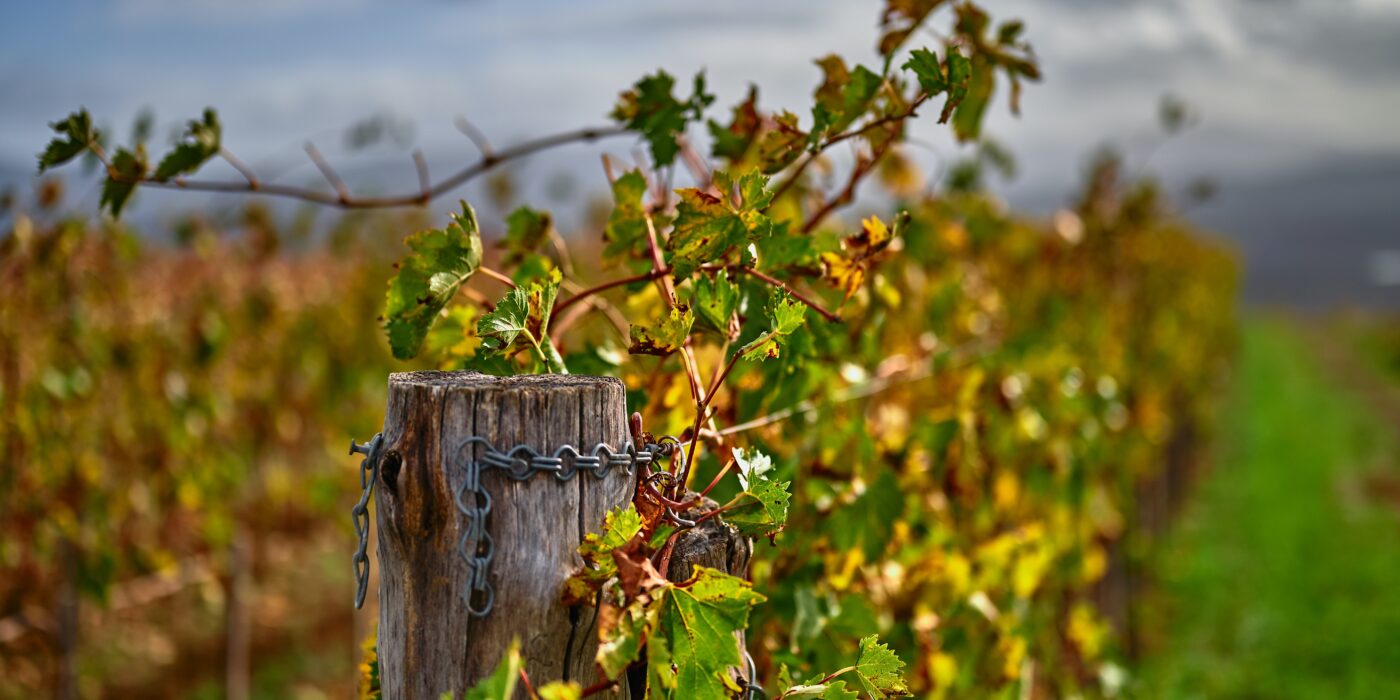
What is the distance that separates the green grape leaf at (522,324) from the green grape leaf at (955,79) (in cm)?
58

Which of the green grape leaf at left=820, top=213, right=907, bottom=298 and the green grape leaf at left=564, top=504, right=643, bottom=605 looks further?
the green grape leaf at left=820, top=213, right=907, bottom=298

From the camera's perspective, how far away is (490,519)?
114cm

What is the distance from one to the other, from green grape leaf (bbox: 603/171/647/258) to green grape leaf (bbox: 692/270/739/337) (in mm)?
276

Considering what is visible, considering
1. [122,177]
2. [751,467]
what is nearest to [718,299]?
[751,467]

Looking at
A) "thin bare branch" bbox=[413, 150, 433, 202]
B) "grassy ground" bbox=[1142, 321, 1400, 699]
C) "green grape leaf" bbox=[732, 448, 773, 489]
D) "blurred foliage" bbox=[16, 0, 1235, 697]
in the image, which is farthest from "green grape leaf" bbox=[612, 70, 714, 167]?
"grassy ground" bbox=[1142, 321, 1400, 699]

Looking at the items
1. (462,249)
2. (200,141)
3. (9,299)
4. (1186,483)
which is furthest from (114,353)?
(1186,483)

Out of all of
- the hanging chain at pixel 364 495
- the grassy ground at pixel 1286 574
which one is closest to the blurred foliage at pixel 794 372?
the hanging chain at pixel 364 495

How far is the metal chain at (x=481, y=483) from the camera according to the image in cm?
112

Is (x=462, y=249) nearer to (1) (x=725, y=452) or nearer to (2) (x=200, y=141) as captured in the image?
(1) (x=725, y=452)

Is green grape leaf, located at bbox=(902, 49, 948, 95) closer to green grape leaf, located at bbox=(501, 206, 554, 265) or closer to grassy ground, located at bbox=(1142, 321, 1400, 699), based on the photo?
green grape leaf, located at bbox=(501, 206, 554, 265)

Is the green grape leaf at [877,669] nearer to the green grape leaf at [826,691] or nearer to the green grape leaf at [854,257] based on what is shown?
the green grape leaf at [826,691]

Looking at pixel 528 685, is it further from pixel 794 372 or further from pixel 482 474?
pixel 794 372

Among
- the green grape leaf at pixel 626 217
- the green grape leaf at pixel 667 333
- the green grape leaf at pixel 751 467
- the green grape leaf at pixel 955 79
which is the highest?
the green grape leaf at pixel 955 79

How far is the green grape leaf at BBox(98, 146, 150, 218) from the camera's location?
1.69m
